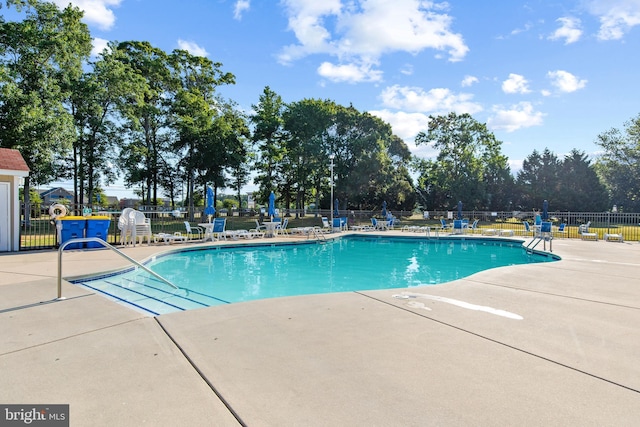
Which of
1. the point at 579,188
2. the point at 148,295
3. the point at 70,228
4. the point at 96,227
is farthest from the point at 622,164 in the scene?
the point at 70,228

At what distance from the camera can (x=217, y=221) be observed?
15016mm

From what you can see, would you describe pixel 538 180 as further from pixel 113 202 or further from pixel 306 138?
pixel 113 202

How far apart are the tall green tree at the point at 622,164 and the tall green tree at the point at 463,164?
11.9m

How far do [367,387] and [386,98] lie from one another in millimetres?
22429

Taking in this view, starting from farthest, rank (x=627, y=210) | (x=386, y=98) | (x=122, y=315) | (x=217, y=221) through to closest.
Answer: (x=627, y=210)
(x=386, y=98)
(x=217, y=221)
(x=122, y=315)

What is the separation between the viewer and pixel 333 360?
290 cm

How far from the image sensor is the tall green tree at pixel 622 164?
121 ft

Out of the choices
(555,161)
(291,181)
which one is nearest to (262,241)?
(291,181)

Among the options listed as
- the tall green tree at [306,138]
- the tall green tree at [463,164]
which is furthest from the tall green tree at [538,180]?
the tall green tree at [306,138]

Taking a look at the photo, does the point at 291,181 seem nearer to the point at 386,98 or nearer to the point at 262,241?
the point at 386,98

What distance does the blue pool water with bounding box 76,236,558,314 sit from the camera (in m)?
6.88

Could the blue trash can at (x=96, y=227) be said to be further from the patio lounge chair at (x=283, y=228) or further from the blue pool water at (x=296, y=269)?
the patio lounge chair at (x=283, y=228)

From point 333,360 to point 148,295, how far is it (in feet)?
15.8

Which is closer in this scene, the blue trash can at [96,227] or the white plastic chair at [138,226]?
the blue trash can at [96,227]
